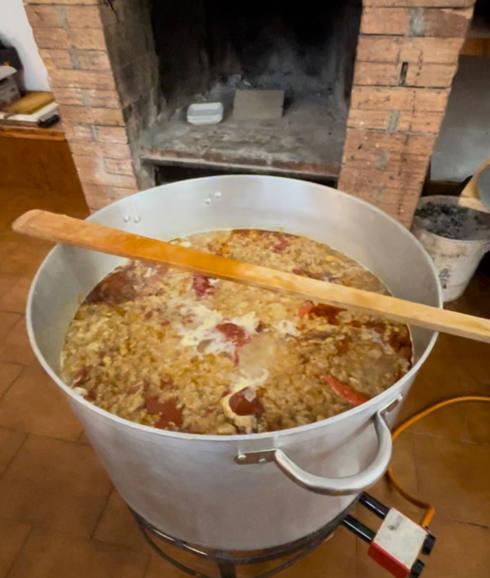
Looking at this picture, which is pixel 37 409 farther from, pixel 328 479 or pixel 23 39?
pixel 23 39

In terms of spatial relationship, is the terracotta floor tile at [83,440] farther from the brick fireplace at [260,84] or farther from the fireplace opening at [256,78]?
the fireplace opening at [256,78]

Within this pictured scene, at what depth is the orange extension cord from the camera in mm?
1212

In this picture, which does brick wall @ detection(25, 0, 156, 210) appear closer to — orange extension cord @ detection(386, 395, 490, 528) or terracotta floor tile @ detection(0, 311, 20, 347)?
terracotta floor tile @ detection(0, 311, 20, 347)

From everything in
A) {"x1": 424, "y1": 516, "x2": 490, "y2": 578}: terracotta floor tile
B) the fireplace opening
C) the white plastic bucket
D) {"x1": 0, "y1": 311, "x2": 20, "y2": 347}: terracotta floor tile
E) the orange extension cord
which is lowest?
{"x1": 0, "y1": 311, "x2": 20, "y2": 347}: terracotta floor tile

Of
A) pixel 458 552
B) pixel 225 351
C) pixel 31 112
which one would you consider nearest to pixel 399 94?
pixel 225 351

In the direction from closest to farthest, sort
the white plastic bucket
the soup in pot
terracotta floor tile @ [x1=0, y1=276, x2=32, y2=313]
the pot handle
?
the pot handle < the soup in pot < the white plastic bucket < terracotta floor tile @ [x1=0, y1=276, x2=32, y2=313]

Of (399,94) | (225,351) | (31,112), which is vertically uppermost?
(399,94)

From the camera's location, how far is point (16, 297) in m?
1.95

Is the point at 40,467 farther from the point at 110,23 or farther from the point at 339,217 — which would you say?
the point at 110,23

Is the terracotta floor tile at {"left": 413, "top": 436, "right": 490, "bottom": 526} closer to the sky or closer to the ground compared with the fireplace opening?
closer to the ground

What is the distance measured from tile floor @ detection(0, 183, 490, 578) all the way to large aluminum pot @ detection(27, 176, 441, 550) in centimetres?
44

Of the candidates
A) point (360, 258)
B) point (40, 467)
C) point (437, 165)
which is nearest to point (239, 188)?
point (360, 258)

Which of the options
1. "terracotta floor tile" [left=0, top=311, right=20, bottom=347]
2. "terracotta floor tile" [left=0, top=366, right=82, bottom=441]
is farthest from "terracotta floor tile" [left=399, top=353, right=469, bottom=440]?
"terracotta floor tile" [left=0, top=311, right=20, bottom=347]

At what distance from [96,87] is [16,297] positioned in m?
1.04
